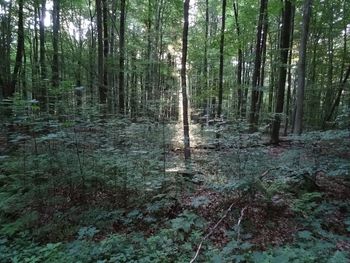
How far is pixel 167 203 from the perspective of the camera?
5750 mm

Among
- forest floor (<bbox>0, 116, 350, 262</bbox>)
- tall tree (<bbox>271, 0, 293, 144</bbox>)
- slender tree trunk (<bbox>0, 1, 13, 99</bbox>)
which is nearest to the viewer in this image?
forest floor (<bbox>0, 116, 350, 262</bbox>)

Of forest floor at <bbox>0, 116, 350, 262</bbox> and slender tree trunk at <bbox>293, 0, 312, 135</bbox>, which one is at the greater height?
slender tree trunk at <bbox>293, 0, 312, 135</bbox>

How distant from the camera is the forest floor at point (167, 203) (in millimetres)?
4309

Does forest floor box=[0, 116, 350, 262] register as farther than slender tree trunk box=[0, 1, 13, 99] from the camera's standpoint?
No

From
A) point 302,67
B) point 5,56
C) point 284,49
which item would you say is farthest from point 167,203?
point 5,56

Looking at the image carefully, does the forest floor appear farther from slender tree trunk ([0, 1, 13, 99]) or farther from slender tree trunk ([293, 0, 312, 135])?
slender tree trunk ([0, 1, 13, 99])

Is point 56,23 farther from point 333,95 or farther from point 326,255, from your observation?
point 333,95

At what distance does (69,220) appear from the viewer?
18.0 ft

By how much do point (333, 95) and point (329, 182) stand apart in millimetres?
11929

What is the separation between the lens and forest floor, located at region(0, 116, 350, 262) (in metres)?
4.31

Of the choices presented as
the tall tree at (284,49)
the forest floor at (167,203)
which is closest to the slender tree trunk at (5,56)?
the forest floor at (167,203)

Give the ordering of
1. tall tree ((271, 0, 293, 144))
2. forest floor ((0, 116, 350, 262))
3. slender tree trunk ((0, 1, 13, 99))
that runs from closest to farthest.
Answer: forest floor ((0, 116, 350, 262))
slender tree trunk ((0, 1, 13, 99))
tall tree ((271, 0, 293, 144))

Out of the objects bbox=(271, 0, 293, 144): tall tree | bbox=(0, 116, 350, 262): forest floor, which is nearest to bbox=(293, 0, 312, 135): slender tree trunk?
bbox=(0, 116, 350, 262): forest floor

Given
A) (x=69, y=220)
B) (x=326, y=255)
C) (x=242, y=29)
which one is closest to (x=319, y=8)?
(x=242, y=29)
